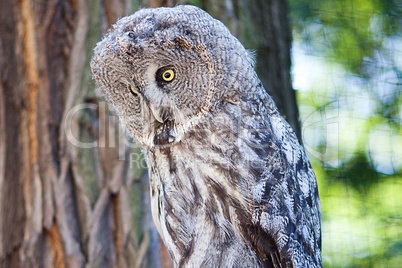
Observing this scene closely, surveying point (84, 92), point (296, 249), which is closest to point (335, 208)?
point (296, 249)

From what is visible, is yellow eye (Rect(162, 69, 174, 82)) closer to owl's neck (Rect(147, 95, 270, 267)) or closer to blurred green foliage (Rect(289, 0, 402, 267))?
owl's neck (Rect(147, 95, 270, 267))

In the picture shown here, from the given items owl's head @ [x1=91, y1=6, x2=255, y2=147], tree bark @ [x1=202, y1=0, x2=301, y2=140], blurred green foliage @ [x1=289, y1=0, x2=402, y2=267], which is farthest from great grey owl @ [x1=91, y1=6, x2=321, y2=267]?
blurred green foliage @ [x1=289, y1=0, x2=402, y2=267]

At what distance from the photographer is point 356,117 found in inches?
81.5

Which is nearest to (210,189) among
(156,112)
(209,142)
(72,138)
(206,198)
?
(206,198)

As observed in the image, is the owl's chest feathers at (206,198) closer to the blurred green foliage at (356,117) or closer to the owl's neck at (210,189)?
the owl's neck at (210,189)

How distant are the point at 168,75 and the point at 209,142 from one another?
22 centimetres

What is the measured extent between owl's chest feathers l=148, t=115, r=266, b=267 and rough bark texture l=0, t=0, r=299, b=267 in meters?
0.45

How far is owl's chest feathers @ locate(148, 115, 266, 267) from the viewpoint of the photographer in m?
1.06

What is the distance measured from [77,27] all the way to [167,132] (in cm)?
78

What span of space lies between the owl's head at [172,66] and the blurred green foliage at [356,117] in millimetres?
1080

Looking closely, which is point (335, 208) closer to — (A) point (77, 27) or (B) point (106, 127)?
(B) point (106, 127)

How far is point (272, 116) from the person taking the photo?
3.83ft

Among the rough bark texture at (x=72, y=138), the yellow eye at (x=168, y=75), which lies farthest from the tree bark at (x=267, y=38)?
the yellow eye at (x=168, y=75)

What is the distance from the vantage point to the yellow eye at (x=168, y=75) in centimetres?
106
